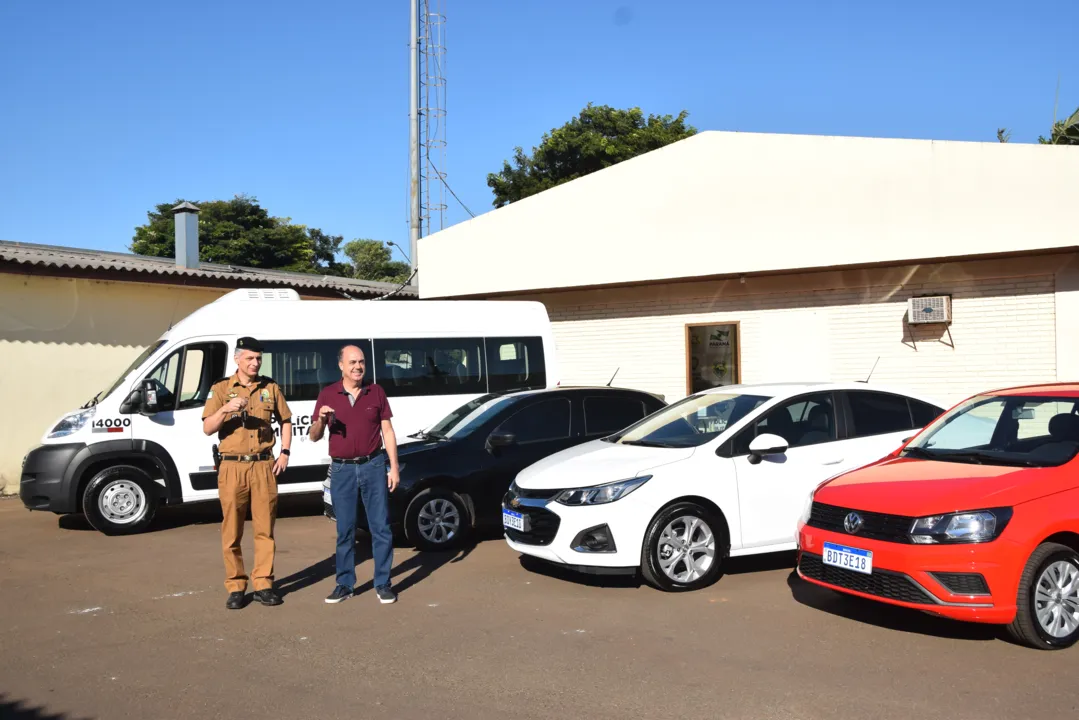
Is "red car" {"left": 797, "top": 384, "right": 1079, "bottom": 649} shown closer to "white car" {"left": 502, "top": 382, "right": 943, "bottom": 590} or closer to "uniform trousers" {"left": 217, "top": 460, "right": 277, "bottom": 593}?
"white car" {"left": 502, "top": 382, "right": 943, "bottom": 590}

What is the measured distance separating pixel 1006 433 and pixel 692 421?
97.5 inches

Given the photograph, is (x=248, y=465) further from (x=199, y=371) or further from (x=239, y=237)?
(x=239, y=237)

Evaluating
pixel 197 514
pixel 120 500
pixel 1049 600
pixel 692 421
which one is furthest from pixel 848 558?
pixel 197 514

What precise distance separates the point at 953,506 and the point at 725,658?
5.22 feet

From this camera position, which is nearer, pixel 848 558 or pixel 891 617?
pixel 848 558

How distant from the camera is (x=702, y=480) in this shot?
7301mm

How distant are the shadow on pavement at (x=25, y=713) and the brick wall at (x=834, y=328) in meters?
11.1

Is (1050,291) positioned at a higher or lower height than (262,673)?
higher

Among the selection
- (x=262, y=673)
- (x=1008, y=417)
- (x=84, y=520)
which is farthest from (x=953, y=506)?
(x=84, y=520)

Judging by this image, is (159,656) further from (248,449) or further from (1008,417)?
(1008,417)

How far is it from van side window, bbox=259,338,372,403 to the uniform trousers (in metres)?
4.16

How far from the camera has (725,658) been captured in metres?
5.63

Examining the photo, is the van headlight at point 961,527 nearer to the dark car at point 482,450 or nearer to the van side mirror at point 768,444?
the van side mirror at point 768,444

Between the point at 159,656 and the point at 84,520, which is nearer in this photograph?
the point at 159,656
